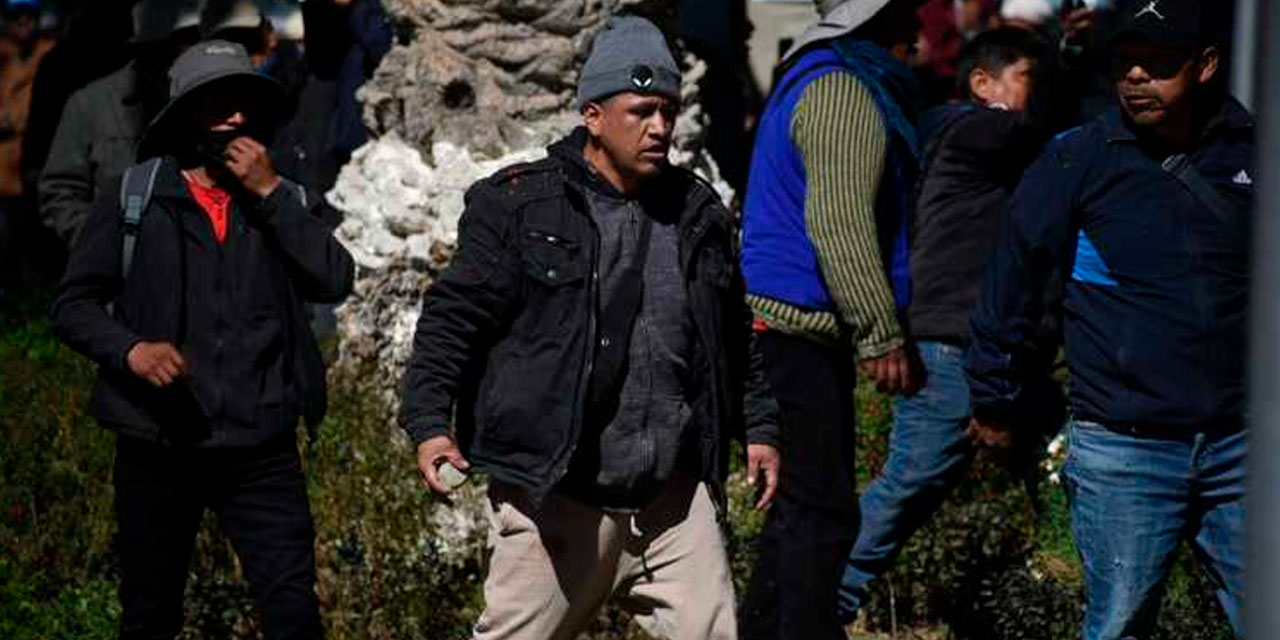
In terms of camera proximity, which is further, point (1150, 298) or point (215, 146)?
point (215, 146)

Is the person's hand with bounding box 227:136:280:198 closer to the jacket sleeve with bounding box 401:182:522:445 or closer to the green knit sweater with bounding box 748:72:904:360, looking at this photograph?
the jacket sleeve with bounding box 401:182:522:445

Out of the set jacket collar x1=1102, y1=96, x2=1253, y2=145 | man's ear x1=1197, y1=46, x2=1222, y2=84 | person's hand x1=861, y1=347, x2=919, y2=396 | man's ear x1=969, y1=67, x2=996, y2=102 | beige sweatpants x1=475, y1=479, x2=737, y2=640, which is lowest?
beige sweatpants x1=475, y1=479, x2=737, y2=640

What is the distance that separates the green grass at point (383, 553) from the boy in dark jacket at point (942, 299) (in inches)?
18.7

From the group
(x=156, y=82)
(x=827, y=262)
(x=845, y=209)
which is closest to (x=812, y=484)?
(x=827, y=262)

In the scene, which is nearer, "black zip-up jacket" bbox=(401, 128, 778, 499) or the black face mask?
"black zip-up jacket" bbox=(401, 128, 778, 499)

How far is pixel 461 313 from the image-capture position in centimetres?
588

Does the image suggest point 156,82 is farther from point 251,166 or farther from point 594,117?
point 594,117

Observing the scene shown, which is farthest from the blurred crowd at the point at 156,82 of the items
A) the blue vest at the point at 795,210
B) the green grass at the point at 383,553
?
the blue vest at the point at 795,210

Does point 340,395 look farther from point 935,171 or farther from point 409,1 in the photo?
point 935,171

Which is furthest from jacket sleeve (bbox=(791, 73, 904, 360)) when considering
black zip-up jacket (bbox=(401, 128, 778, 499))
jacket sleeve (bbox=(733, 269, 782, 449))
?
black zip-up jacket (bbox=(401, 128, 778, 499))

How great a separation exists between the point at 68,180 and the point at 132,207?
95.9 inches

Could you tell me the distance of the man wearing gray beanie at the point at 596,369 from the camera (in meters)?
5.87

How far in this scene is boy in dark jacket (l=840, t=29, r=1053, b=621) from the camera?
24.6 ft

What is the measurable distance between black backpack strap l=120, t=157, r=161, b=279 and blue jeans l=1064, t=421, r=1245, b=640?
7.46ft
